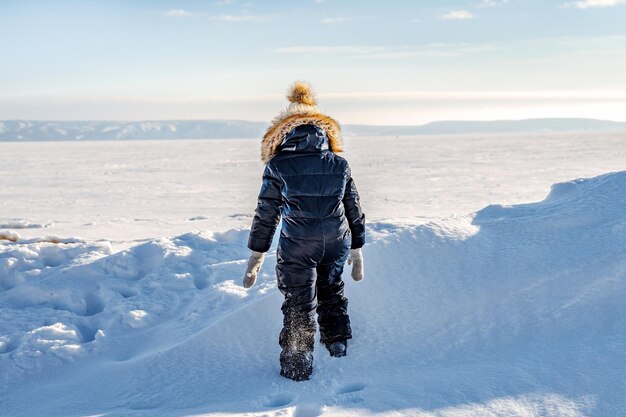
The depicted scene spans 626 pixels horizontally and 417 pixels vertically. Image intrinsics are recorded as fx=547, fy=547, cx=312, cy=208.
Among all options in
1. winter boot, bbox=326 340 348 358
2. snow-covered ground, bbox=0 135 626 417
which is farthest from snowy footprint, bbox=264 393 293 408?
winter boot, bbox=326 340 348 358

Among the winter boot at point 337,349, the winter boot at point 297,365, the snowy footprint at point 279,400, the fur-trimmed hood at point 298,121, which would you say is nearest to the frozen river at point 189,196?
the fur-trimmed hood at point 298,121

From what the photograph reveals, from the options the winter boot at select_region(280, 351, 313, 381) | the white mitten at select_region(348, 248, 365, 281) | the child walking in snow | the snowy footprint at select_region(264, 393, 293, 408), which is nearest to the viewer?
the snowy footprint at select_region(264, 393, 293, 408)

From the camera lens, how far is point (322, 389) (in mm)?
2750

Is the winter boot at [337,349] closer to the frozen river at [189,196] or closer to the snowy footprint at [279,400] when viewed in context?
the snowy footprint at [279,400]

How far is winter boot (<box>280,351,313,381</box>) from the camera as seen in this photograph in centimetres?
285

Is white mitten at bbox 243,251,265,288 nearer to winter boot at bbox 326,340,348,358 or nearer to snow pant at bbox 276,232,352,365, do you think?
snow pant at bbox 276,232,352,365

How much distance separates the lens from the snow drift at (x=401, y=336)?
103 inches

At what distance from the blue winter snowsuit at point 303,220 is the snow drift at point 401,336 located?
29 centimetres

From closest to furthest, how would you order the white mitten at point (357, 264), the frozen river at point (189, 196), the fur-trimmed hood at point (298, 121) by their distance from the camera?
the fur-trimmed hood at point (298, 121) → the white mitten at point (357, 264) → the frozen river at point (189, 196)

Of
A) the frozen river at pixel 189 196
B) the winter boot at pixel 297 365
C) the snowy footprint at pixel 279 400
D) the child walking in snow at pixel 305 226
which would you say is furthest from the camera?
the frozen river at pixel 189 196

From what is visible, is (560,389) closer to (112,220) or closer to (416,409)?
(416,409)

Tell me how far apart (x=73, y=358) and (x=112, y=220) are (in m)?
8.89

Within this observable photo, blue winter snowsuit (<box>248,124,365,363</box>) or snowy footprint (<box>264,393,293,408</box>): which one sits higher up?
blue winter snowsuit (<box>248,124,365,363</box>)

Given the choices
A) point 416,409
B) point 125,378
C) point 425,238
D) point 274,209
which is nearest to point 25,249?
point 125,378
